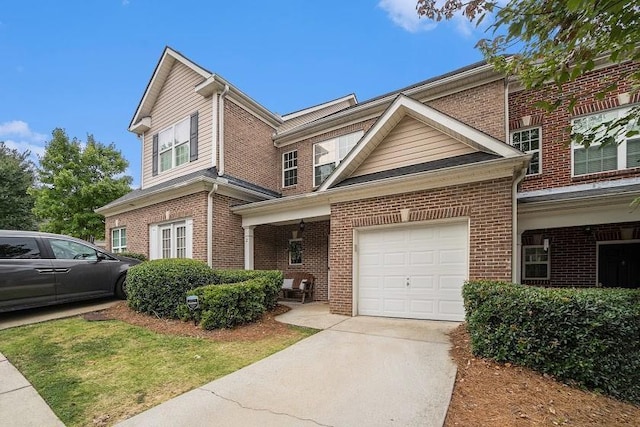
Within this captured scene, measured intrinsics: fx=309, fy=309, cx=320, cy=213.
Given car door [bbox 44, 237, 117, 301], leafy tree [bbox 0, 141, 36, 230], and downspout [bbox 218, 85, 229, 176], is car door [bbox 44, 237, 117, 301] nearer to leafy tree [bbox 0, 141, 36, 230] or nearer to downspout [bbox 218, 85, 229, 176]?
downspout [bbox 218, 85, 229, 176]

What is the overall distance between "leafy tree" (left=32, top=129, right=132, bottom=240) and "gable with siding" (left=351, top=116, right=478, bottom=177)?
19662mm

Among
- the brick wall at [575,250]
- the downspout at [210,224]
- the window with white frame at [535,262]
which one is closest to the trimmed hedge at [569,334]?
the brick wall at [575,250]

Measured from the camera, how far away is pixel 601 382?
12.6ft

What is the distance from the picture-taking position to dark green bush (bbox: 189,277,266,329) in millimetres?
6402

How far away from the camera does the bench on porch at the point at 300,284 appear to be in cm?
1051

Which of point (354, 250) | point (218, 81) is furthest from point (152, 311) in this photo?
point (218, 81)

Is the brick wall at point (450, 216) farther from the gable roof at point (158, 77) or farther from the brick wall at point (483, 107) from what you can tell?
the gable roof at point (158, 77)

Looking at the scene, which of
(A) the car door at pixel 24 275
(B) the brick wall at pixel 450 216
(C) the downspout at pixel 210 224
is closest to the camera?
(B) the brick wall at pixel 450 216

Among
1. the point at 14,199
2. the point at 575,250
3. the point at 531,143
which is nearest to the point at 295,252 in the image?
the point at 531,143

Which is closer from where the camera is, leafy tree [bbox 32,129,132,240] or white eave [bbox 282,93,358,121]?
white eave [bbox 282,93,358,121]

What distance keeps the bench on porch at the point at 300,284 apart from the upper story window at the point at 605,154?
29.2 feet

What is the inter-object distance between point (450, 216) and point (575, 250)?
18.1 ft

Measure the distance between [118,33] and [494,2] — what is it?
16.2 metres

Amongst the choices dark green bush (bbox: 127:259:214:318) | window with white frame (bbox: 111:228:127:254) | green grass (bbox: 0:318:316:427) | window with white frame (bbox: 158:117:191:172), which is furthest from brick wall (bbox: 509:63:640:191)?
window with white frame (bbox: 111:228:127:254)
